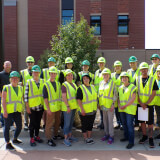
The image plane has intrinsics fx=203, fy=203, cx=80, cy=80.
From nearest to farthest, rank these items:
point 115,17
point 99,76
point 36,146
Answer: point 36,146 < point 99,76 < point 115,17

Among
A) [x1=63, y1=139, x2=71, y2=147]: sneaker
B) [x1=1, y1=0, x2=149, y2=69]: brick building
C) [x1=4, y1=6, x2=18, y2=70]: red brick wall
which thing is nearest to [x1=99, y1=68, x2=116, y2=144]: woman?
[x1=63, y1=139, x2=71, y2=147]: sneaker

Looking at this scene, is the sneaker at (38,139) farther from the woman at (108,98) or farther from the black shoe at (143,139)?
the black shoe at (143,139)

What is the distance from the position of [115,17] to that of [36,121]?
16682 millimetres

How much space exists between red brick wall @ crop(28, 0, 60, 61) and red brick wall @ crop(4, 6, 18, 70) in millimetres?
1481

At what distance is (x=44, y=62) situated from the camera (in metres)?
17.5

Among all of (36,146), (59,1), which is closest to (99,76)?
(36,146)

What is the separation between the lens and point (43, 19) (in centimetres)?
2002

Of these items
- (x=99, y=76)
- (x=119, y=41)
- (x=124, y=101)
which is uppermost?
(x=119, y=41)

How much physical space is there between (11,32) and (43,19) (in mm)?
3437

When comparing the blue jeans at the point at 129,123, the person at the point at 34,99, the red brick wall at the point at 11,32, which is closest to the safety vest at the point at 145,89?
the blue jeans at the point at 129,123

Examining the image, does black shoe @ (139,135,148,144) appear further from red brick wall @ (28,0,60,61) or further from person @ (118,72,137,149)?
red brick wall @ (28,0,60,61)

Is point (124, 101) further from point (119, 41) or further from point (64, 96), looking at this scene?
point (119, 41)

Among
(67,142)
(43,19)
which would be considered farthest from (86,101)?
(43,19)

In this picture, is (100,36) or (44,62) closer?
(44,62)
